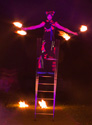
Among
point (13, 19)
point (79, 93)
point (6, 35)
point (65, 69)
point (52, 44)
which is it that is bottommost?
point (79, 93)

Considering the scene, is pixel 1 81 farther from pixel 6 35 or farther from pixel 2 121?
pixel 2 121

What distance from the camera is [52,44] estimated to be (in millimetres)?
7379

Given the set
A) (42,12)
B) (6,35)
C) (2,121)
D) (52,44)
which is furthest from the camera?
(6,35)

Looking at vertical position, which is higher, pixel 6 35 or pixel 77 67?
pixel 6 35

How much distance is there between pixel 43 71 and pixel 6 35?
7.10 m

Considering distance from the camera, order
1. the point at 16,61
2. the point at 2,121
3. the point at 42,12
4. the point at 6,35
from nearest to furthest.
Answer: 1. the point at 2,121
2. the point at 42,12
3. the point at 6,35
4. the point at 16,61

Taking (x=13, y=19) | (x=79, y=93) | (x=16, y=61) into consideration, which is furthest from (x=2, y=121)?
(x=79, y=93)

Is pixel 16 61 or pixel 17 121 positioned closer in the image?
pixel 17 121

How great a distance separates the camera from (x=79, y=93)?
51.5 ft

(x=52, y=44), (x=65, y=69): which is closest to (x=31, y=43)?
(x=65, y=69)

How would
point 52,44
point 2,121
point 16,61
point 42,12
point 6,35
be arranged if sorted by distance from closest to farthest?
point 2,121 < point 52,44 < point 42,12 < point 6,35 < point 16,61

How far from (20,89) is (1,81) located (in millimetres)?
1516

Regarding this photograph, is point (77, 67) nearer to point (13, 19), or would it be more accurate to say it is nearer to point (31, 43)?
point (31, 43)

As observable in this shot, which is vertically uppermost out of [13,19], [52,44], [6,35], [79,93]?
[13,19]
